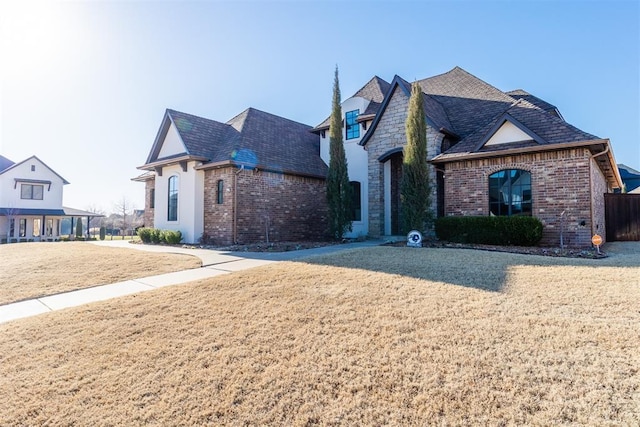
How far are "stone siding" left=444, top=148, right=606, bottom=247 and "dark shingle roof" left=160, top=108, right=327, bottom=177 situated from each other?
8.09 meters

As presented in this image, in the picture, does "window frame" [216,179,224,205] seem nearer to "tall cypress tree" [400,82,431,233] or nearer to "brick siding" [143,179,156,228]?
"tall cypress tree" [400,82,431,233]

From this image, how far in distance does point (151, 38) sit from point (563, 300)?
12112mm

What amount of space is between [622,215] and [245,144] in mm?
17970

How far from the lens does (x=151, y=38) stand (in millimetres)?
10258

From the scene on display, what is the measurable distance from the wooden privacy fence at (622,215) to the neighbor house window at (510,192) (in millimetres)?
7518

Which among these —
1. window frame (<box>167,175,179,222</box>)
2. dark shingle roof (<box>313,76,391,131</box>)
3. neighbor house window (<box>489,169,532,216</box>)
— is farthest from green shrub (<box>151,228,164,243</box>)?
neighbor house window (<box>489,169,532,216</box>)

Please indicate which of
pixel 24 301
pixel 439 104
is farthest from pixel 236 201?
pixel 439 104

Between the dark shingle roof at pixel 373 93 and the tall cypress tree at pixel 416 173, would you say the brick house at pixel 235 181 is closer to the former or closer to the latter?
the dark shingle roof at pixel 373 93

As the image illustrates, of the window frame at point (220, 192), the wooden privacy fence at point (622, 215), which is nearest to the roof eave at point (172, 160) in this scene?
the window frame at point (220, 192)

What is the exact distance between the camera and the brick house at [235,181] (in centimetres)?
1478

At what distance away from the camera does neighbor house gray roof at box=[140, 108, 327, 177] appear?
50.6 feet

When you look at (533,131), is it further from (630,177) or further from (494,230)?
(630,177)

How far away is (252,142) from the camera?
1633 centimetres

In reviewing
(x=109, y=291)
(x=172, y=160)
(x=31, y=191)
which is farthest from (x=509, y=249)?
(x=31, y=191)
